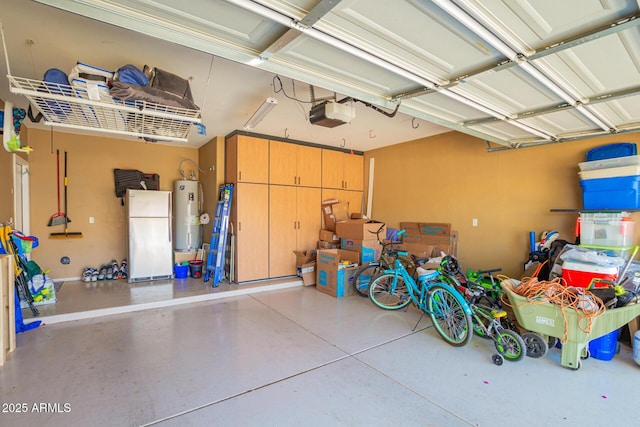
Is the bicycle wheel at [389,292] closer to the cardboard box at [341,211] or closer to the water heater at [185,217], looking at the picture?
the cardboard box at [341,211]

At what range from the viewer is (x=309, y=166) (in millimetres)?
5887

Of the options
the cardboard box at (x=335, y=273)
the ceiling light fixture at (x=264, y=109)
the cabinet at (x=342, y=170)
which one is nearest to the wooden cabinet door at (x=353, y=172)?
the cabinet at (x=342, y=170)

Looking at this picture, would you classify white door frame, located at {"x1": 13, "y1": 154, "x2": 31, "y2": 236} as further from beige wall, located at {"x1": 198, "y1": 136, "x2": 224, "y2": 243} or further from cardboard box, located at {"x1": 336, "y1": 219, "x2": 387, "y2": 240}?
cardboard box, located at {"x1": 336, "y1": 219, "x2": 387, "y2": 240}

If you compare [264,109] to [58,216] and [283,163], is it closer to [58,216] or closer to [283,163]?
[283,163]

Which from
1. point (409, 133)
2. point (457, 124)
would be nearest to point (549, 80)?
point (457, 124)

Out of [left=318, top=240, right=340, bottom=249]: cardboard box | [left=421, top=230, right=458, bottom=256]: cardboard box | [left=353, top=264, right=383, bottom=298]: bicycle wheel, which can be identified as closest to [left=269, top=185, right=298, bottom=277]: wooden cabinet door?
[left=318, top=240, right=340, bottom=249]: cardboard box

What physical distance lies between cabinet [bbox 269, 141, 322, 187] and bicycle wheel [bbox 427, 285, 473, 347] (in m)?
3.32

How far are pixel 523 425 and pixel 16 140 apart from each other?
4.47m

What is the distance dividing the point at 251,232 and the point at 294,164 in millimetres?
1529

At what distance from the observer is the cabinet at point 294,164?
541 centimetres

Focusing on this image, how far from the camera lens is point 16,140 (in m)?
2.60

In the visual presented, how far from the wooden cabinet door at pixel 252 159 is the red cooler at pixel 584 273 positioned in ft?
14.2

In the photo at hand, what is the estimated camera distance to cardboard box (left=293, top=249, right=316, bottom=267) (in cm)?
552

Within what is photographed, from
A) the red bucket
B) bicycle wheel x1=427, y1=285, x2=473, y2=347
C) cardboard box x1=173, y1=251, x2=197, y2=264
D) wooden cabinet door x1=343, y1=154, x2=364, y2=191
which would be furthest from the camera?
wooden cabinet door x1=343, y1=154, x2=364, y2=191
